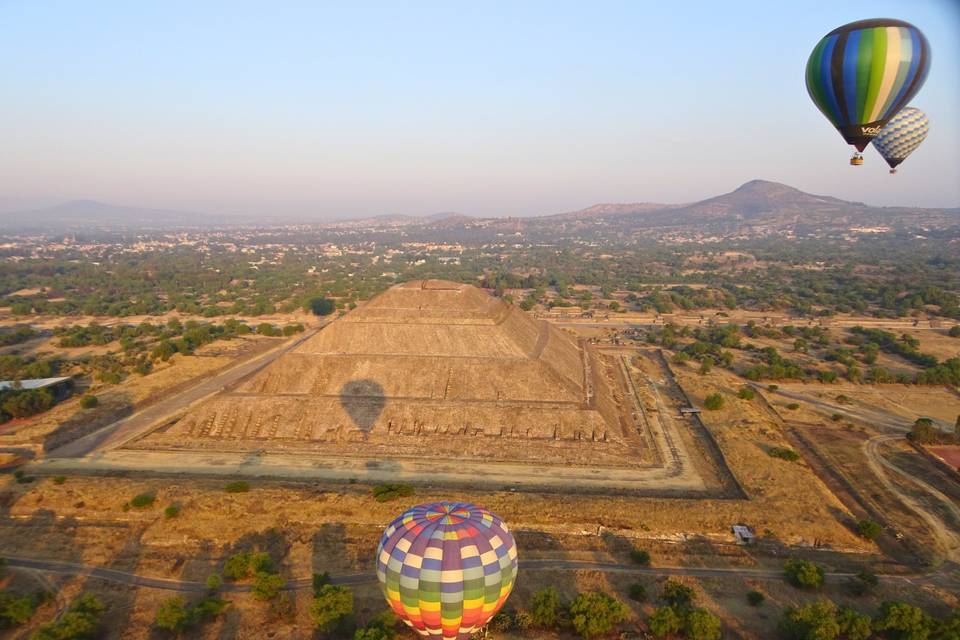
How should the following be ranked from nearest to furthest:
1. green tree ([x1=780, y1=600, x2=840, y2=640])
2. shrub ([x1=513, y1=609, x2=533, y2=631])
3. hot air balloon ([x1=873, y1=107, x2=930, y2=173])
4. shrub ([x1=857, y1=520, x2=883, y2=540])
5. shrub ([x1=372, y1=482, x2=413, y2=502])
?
green tree ([x1=780, y1=600, x2=840, y2=640]), shrub ([x1=513, y1=609, x2=533, y2=631]), shrub ([x1=857, y1=520, x2=883, y2=540]), shrub ([x1=372, y1=482, x2=413, y2=502]), hot air balloon ([x1=873, y1=107, x2=930, y2=173])

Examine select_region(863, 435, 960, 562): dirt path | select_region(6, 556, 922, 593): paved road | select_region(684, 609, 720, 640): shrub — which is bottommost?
select_region(6, 556, 922, 593): paved road

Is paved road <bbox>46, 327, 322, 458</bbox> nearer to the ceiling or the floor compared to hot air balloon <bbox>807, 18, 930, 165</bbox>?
nearer to the floor

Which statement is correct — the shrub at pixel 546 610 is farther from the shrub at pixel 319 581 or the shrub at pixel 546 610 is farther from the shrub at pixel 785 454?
the shrub at pixel 785 454

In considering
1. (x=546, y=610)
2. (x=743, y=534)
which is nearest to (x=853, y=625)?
(x=743, y=534)

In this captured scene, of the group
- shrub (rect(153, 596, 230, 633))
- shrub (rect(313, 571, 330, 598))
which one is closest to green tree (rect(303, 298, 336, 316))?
shrub (rect(313, 571, 330, 598))

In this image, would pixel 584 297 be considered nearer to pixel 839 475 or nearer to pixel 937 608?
pixel 839 475

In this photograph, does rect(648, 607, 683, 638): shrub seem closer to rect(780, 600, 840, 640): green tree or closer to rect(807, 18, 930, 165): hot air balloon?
rect(780, 600, 840, 640): green tree

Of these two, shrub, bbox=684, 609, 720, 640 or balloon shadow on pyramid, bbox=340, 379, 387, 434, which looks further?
balloon shadow on pyramid, bbox=340, 379, 387, 434
